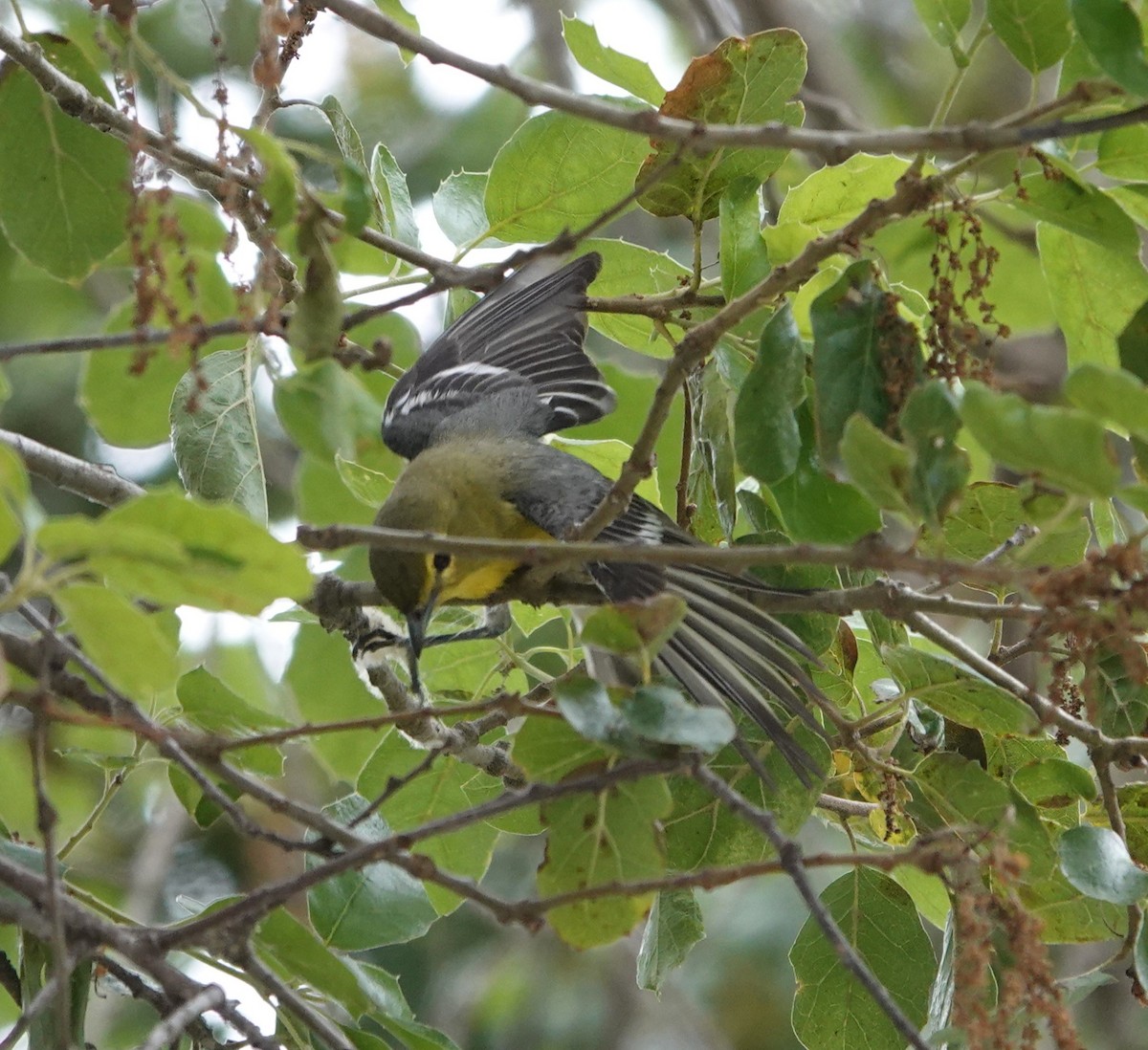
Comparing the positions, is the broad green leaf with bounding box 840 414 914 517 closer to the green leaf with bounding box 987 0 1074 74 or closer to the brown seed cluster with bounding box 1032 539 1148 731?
the brown seed cluster with bounding box 1032 539 1148 731

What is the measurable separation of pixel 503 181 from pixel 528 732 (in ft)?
4.56

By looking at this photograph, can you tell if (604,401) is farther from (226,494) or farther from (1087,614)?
(1087,614)

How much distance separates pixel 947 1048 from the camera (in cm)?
194

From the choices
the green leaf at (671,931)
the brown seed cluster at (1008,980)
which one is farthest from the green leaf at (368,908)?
the brown seed cluster at (1008,980)

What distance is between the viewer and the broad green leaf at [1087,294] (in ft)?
7.70

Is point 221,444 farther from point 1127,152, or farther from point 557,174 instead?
point 1127,152

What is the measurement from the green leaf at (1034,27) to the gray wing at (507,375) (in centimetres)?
141

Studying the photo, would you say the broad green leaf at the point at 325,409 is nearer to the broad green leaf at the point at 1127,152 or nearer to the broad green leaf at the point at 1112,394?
the broad green leaf at the point at 1112,394

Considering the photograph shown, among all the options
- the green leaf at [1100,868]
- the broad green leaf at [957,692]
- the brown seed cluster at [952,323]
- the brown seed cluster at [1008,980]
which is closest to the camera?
the brown seed cluster at [1008,980]

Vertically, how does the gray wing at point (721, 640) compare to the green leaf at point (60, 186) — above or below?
below

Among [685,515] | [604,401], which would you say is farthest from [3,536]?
[604,401]

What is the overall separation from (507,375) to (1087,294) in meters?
1.75

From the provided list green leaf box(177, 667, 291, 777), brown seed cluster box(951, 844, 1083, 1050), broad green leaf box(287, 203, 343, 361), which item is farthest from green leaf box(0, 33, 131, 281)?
brown seed cluster box(951, 844, 1083, 1050)

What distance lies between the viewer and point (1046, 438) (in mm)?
1570
